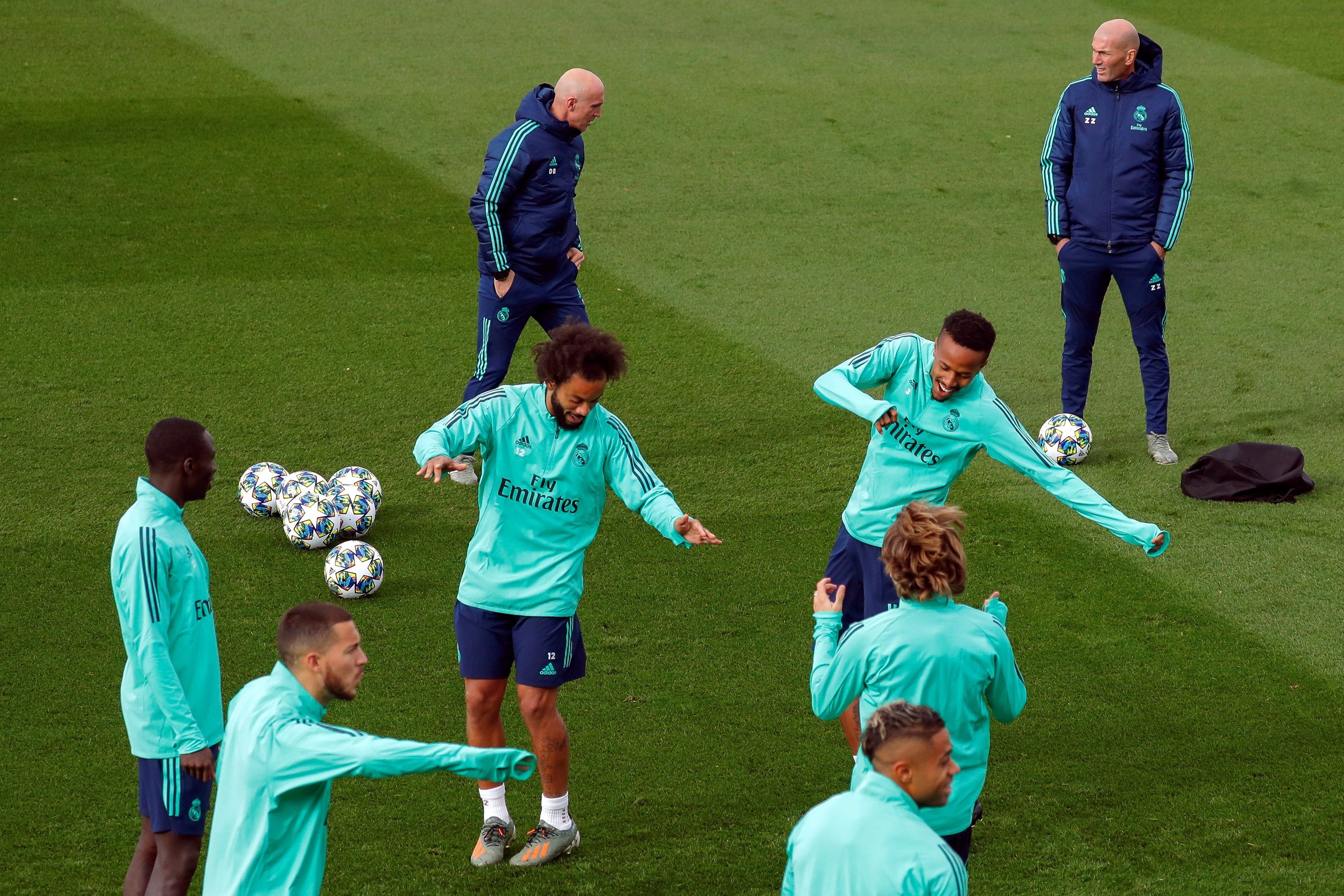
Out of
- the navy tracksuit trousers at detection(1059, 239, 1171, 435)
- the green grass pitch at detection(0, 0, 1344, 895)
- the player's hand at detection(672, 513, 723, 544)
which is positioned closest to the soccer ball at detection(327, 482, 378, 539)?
the green grass pitch at detection(0, 0, 1344, 895)

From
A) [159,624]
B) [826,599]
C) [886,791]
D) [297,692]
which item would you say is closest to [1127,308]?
[826,599]

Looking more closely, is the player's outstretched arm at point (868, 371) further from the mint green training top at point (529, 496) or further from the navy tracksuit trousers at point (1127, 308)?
the navy tracksuit trousers at point (1127, 308)

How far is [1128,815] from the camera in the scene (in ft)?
20.2

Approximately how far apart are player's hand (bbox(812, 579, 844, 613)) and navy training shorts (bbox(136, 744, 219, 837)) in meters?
2.15

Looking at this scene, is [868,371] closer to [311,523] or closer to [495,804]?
[495,804]

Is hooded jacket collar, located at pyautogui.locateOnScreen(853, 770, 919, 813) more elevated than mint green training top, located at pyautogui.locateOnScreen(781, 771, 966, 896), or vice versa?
hooded jacket collar, located at pyautogui.locateOnScreen(853, 770, 919, 813)

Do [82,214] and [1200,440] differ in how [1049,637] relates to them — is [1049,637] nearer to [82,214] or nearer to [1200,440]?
[1200,440]

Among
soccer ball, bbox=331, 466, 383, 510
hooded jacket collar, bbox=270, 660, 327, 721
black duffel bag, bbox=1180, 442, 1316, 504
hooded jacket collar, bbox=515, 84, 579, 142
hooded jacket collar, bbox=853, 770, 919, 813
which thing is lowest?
soccer ball, bbox=331, 466, 383, 510

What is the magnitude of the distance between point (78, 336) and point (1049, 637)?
8.34 meters

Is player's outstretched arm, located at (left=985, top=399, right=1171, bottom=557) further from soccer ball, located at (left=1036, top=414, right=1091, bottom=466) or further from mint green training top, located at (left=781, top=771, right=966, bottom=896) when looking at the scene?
soccer ball, located at (left=1036, top=414, right=1091, bottom=466)

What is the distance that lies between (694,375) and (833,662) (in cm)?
711

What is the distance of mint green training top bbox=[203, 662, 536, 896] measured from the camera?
12.2 feet

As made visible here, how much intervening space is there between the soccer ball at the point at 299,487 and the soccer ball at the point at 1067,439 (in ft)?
16.1

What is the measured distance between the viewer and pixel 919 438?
5.97 metres
